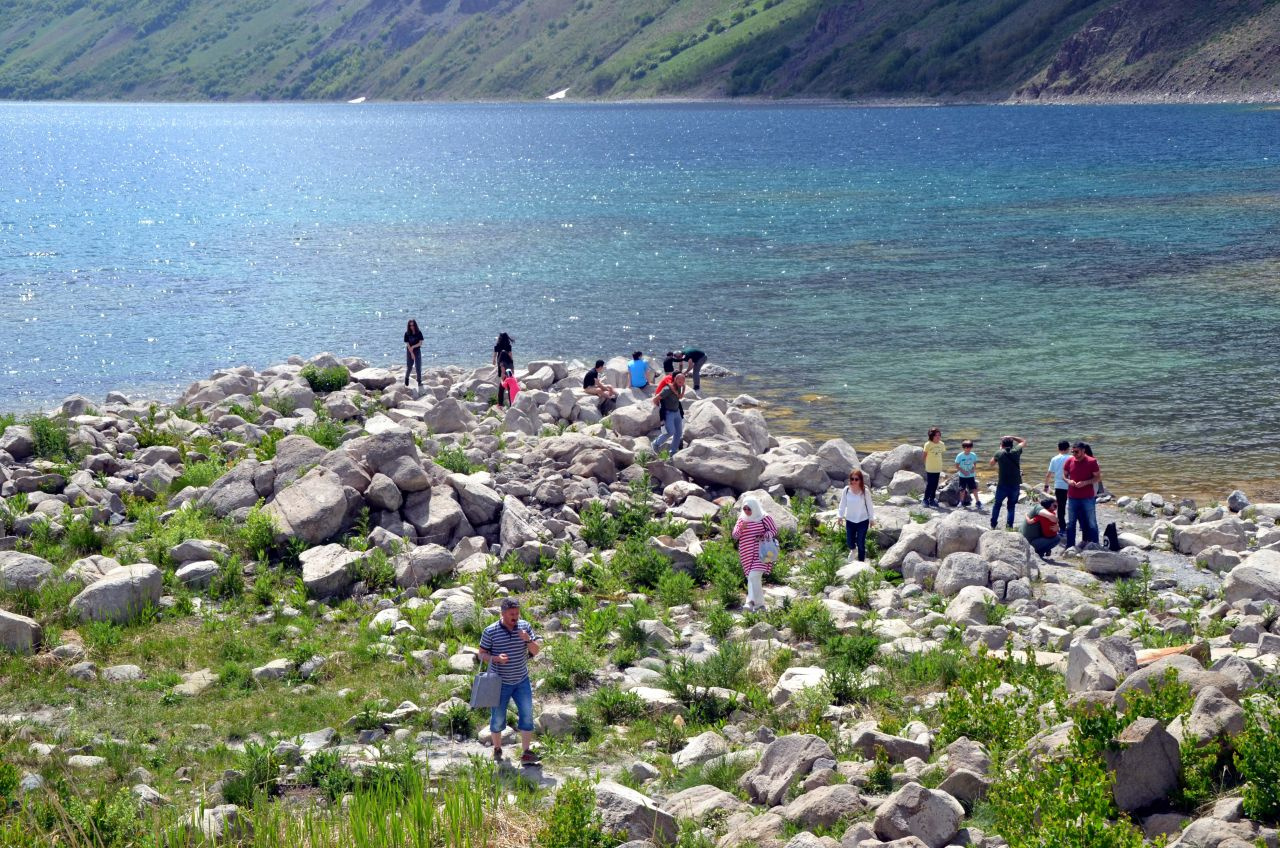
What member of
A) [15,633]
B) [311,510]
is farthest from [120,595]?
[311,510]

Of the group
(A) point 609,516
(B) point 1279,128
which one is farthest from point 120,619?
(B) point 1279,128

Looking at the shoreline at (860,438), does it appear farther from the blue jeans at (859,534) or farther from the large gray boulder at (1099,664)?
the large gray boulder at (1099,664)

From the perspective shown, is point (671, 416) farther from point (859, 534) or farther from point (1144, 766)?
point (1144, 766)

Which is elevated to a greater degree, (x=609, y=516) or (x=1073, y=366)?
(x=1073, y=366)

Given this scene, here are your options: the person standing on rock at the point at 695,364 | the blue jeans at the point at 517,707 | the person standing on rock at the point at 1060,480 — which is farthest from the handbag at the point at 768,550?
the person standing on rock at the point at 695,364

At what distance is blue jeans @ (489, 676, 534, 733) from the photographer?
13031 millimetres

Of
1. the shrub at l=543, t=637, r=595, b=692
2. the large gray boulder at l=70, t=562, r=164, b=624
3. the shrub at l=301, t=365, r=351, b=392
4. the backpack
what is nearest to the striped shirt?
the shrub at l=543, t=637, r=595, b=692

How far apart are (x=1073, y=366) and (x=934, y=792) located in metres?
28.3

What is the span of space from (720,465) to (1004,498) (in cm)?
543

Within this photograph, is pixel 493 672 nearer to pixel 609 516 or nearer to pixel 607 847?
pixel 607 847

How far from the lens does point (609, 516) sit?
67.5 ft

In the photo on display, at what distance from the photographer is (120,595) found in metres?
16.6

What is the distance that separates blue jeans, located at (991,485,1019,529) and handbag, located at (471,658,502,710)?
474 inches

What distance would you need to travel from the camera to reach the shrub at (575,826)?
10.1 metres
